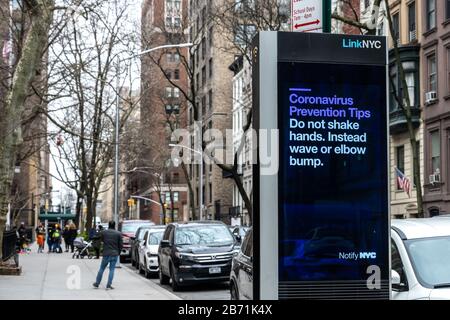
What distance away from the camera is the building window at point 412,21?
38.0 m

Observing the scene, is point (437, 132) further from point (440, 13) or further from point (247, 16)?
point (247, 16)

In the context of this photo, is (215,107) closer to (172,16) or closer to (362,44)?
(172,16)

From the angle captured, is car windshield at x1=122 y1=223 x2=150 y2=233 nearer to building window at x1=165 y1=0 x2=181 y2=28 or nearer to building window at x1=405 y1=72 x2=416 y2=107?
building window at x1=165 y1=0 x2=181 y2=28

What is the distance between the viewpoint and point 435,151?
35406 mm

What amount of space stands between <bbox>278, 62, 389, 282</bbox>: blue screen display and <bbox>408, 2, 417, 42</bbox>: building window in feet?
109

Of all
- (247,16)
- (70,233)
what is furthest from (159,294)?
(70,233)

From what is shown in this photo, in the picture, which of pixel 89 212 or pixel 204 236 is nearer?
pixel 204 236

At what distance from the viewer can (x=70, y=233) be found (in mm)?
43125

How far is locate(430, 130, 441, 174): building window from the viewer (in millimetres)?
34906

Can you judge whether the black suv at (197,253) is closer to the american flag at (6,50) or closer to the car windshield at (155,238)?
the car windshield at (155,238)

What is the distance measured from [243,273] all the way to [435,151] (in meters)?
26.8

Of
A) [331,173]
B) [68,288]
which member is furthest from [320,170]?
[68,288]

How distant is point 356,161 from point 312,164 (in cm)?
41
